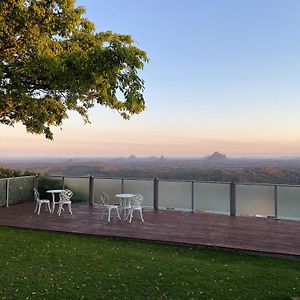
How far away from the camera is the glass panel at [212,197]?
1127 cm

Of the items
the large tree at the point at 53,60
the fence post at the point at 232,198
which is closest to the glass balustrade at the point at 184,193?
the fence post at the point at 232,198

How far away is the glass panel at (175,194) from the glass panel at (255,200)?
1.74 metres

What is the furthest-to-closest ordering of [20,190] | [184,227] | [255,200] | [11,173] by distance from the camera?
[11,173] < [20,190] < [255,200] < [184,227]

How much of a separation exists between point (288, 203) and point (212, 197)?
8.03 ft

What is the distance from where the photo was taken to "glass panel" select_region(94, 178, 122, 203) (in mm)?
12500

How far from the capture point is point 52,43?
20.8 ft

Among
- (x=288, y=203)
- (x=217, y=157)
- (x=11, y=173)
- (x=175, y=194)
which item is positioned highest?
(x=217, y=157)

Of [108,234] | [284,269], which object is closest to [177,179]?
[108,234]

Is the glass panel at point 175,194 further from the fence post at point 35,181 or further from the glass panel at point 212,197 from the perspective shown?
the fence post at point 35,181

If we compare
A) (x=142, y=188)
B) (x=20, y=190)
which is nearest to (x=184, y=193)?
(x=142, y=188)

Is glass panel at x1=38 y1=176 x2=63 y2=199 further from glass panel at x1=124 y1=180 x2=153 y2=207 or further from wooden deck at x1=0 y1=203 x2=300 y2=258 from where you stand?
glass panel at x1=124 y1=180 x2=153 y2=207

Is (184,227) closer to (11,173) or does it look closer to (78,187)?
(78,187)

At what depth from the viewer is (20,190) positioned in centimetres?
1312

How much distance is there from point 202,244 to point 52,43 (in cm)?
520
